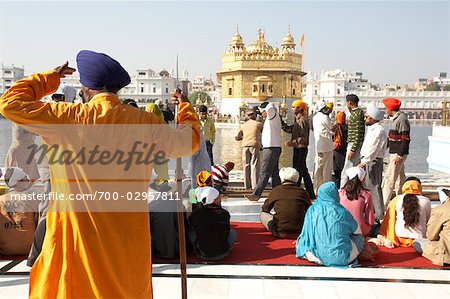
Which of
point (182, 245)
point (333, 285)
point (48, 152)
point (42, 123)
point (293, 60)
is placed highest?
point (293, 60)

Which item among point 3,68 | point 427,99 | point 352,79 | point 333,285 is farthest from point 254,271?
point 352,79

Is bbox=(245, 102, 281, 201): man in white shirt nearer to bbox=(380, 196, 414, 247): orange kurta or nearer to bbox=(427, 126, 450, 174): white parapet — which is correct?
bbox=(380, 196, 414, 247): orange kurta

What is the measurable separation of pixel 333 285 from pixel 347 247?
439 mm

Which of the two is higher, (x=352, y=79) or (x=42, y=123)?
(x=352, y=79)

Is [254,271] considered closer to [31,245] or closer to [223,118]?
[31,245]

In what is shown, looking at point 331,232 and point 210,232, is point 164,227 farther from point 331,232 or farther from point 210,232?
point 331,232

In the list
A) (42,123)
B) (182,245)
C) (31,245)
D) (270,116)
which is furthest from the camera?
(270,116)

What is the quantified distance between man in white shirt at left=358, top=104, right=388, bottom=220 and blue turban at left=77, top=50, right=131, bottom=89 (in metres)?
3.77

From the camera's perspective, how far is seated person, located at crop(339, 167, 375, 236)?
13.7ft

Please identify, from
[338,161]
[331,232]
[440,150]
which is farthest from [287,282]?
[440,150]

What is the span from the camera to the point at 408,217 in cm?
399

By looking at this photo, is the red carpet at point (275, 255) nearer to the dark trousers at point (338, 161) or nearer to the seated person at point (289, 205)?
the seated person at point (289, 205)

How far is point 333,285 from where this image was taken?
320 centimetres
